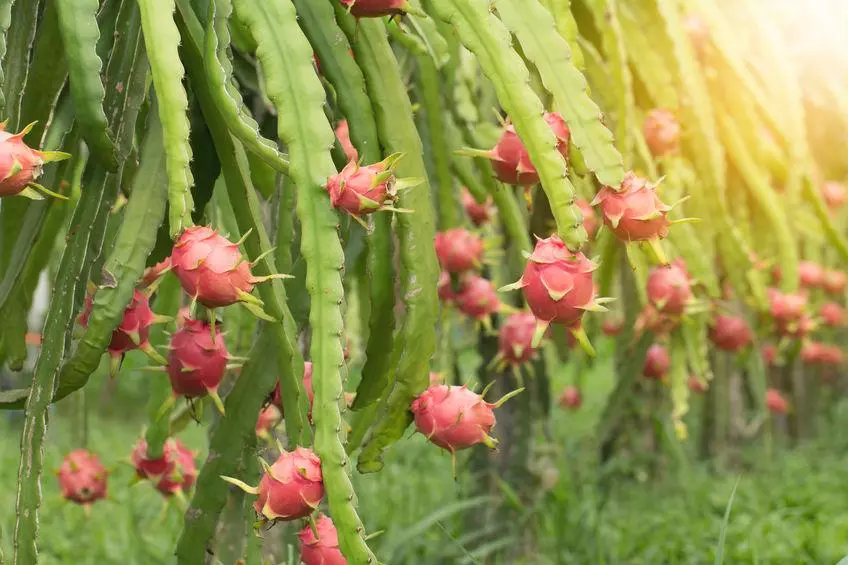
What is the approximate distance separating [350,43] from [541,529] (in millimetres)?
2182

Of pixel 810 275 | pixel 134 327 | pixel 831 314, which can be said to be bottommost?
pixel 831 314

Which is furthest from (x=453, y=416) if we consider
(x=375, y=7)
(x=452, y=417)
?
(x=375, y=7)

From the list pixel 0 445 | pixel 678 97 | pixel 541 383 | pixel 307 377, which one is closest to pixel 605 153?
pixel 307 377

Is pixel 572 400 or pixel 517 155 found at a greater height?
pixel 517 155

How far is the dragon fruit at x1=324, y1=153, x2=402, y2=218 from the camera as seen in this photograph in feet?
3.29

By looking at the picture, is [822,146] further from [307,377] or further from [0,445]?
[0,445]

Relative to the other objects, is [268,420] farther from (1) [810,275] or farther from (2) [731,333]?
(1) [810,275]

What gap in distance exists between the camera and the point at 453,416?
1164 mm

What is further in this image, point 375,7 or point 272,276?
point 375,7

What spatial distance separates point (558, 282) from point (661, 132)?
98cm

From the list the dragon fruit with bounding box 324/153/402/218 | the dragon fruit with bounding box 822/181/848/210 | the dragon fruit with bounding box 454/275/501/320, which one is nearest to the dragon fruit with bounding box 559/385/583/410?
the dragon fruit with bounding box 822/181/848/210

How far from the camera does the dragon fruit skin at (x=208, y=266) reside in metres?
0.99

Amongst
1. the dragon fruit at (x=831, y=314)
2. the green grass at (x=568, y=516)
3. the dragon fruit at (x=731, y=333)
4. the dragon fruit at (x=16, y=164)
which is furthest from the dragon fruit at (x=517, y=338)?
the dragon fruit at (x=831, y=314)

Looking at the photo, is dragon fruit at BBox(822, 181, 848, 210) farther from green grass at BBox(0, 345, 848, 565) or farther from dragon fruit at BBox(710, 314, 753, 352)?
green grass at BBox(0, 345, 848, 565)
